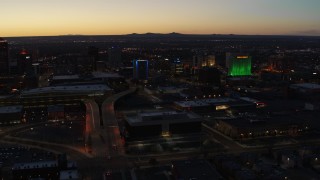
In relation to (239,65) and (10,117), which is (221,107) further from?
(239,65)

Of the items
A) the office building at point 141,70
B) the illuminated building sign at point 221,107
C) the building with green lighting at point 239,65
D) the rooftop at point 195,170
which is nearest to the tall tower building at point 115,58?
the office building at point 141,70

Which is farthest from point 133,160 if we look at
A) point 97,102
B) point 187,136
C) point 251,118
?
point 97,102

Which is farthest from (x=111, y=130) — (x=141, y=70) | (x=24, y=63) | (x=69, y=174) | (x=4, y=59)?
(x=24, y=63)

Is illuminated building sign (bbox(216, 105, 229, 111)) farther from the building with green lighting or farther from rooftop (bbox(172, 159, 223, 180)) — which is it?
the building with green lighting

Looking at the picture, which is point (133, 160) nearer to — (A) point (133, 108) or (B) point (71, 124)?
(B) point (71, 124)

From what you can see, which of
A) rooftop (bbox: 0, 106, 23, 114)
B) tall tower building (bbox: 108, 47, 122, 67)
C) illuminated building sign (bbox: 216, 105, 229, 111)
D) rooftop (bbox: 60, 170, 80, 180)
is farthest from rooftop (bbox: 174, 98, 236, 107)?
tall tower building (bbox: 108, 47, 122, 67)

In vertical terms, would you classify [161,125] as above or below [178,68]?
below

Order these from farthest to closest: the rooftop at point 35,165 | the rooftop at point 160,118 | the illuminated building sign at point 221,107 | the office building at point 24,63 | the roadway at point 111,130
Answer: the office building at point 24,63 < the illuminated building sign at point 221,107 < the rooftop at point 160,118 < the roadway at point 111,130 < the rooftop at point 35,165

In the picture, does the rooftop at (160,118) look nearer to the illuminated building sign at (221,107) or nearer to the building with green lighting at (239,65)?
the illuminated building sign at (221,107)
